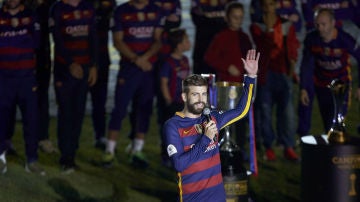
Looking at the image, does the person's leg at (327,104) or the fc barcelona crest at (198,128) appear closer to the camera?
the fc barcelona crest at (198,128)

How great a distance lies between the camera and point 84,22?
891cm

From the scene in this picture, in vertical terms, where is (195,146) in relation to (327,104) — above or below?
above

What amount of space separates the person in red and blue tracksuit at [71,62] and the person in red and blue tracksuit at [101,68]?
2.81 feet

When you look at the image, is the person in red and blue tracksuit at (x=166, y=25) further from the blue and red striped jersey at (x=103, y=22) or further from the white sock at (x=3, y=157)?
the white sock at (x=3, y=157)

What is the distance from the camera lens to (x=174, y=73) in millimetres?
9242

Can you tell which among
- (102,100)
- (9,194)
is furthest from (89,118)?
(9,194)

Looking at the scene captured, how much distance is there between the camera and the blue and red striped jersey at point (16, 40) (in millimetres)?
8445

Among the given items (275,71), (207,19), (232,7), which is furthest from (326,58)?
(207,19)

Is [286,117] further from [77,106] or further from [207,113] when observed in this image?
[207,113]

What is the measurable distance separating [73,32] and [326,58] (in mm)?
2722

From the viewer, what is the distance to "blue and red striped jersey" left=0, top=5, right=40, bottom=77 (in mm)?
8445

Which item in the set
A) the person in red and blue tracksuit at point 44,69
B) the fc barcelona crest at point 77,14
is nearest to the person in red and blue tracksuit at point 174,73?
the fc barcelona crest at point 77,14

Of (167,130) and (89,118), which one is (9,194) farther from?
(89,118)

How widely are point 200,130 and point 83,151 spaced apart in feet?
14.9
